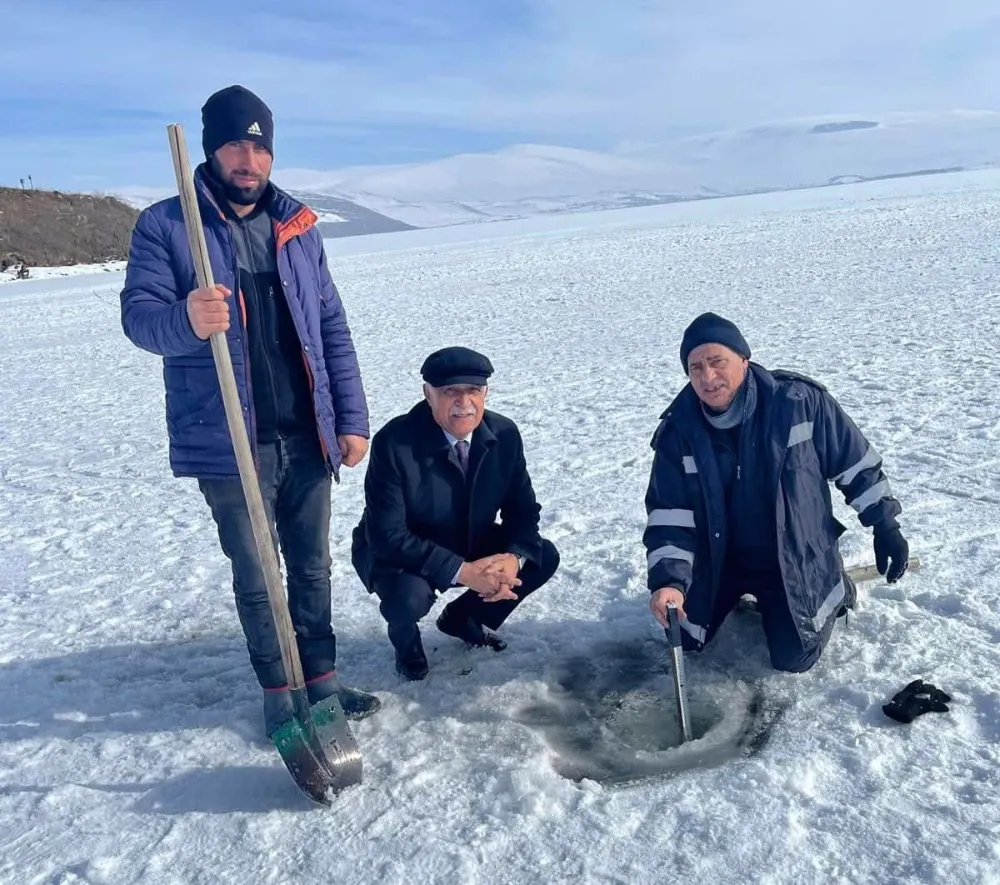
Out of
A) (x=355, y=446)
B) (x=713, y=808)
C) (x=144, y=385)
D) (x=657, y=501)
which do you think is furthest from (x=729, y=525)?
(x=144, y=385)

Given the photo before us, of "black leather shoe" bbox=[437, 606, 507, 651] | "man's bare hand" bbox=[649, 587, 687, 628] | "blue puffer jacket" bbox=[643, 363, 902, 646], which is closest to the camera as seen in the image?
"man's bare hand" bbox=[649, 587, 687, 628]

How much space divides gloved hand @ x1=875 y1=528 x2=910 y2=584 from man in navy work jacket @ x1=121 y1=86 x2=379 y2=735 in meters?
1.85

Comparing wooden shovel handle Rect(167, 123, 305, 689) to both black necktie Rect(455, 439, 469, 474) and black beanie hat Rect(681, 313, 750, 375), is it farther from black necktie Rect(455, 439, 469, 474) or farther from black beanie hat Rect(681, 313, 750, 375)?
black beanie hat Rect(681, 313, 750, 375)

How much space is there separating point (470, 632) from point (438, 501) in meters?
0.61

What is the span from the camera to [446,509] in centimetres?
344

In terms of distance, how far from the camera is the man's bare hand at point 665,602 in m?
3.03

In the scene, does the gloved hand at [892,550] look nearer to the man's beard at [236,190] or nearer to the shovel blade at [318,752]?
the shovel blade at [318,752]

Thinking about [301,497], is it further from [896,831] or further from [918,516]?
[918,516]

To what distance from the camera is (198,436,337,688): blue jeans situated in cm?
294

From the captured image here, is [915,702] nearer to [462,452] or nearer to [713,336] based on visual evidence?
[713,336]

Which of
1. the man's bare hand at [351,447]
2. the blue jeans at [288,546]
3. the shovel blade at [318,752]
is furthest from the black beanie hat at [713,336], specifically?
the shovel blade at [318,752]

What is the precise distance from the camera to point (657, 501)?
3.27 m

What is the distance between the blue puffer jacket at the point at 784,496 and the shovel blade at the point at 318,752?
1.14m

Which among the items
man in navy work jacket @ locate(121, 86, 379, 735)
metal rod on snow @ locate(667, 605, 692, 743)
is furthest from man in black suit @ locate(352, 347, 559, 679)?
metal rod on snow @ locate(667, 605, 692, 743)
